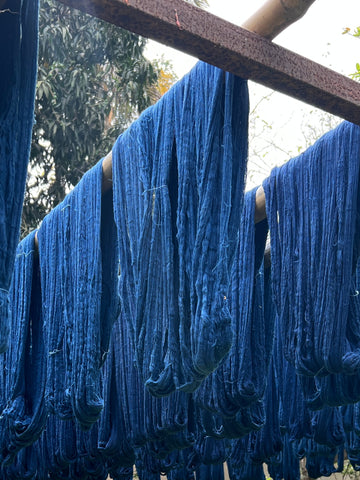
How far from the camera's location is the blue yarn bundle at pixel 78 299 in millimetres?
Answer: 2457

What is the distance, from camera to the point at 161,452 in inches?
140

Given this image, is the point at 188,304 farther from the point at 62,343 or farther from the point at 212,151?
the point at 62,343

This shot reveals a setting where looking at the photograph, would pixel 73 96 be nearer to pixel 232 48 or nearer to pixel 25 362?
pixel 25 362

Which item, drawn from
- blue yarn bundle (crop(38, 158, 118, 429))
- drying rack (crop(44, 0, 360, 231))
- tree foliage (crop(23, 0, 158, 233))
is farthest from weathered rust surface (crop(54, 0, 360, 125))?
tree foliage (crop(23, 0, 158, 233))

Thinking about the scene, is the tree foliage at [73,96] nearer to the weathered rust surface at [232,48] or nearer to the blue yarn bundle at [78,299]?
the blue yarn bundle at [78,299]

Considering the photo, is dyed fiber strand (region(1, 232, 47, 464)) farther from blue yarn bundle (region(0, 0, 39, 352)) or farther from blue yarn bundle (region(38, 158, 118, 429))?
blue yarn bundle (region(0, 0, 39, 352))

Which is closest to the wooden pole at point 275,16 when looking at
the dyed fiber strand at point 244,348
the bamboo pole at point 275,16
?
the bamboo pole at point 275,16

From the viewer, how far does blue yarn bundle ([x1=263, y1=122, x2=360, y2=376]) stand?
7.43 feet

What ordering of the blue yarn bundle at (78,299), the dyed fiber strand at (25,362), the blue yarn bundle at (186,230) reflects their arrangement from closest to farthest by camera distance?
the blue yarn bundle at (186,230) < the blue yarn bundle at (78,299) < the dyed fiber strand at (25,362)

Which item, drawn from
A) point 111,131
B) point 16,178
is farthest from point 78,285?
point 111,131

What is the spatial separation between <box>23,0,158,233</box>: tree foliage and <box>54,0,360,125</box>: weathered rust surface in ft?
19.3

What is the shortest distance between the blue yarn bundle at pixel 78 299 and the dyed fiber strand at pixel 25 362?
0.16 m

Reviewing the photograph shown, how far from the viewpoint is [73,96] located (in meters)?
Answer: 7.75

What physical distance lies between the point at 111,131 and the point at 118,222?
575 centimetres
